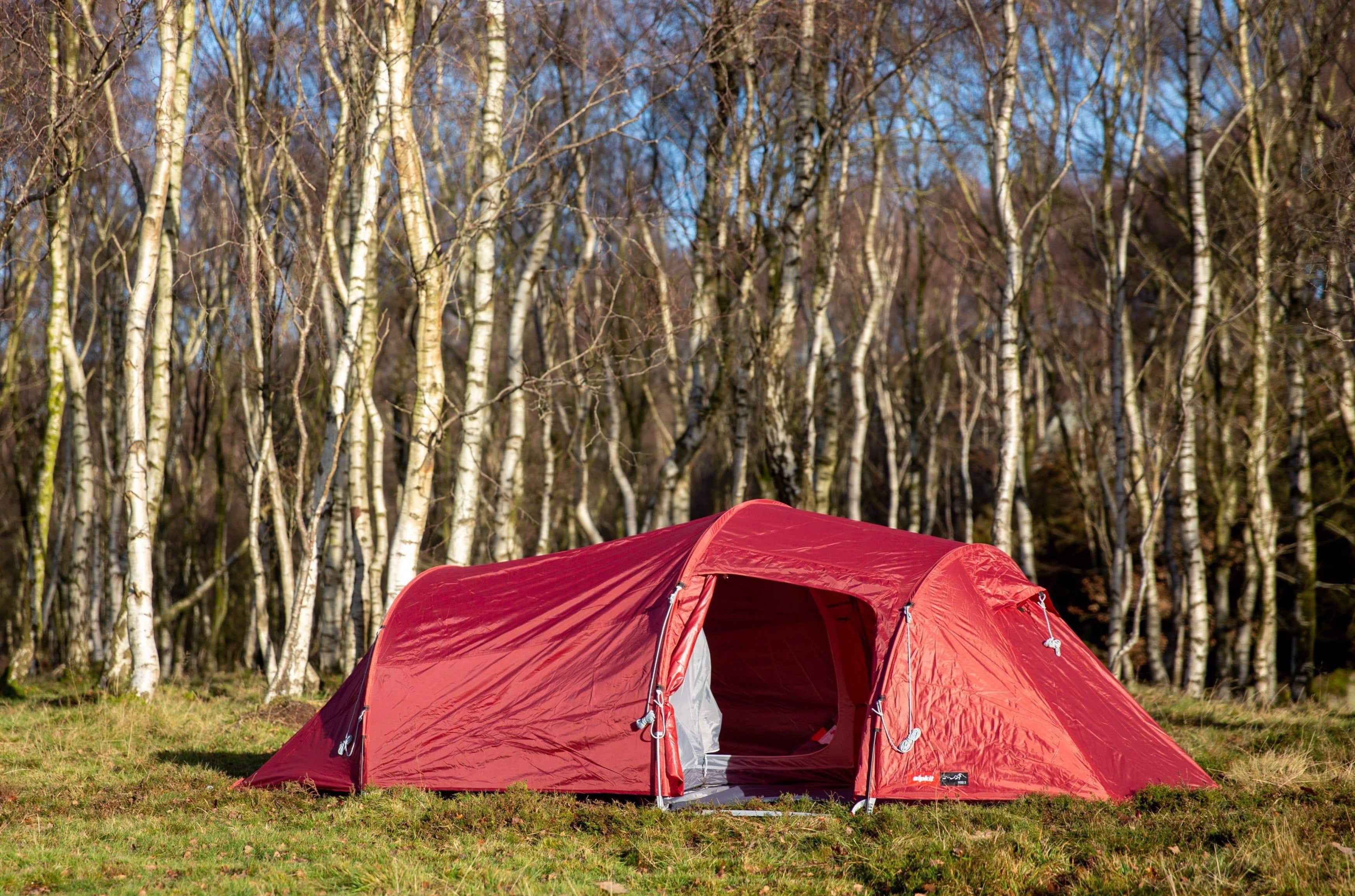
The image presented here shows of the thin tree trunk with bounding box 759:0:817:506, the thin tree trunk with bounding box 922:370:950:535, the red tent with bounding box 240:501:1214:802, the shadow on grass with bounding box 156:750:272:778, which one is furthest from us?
the thin tree trunk with bounding box 922:370:950:535

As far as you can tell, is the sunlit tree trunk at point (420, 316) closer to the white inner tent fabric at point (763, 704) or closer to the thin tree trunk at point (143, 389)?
the thin tree trunk at point (143, 389)

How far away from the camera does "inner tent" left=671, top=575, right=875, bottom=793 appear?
7.29m

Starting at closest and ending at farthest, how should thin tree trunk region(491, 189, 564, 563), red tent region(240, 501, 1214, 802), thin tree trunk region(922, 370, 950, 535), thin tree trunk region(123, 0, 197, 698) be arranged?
red tent region(240, 501, 1214, 802) < thin tree trunk region(123, 0, 197, 698) < thin tree trunk region(491, 189, 564, 563) < thin tree trunk region(922, 370, 950, 535)

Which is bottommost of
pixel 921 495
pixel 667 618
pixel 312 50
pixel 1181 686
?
pixel 1181 686

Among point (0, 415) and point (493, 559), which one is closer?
point (493, 559)

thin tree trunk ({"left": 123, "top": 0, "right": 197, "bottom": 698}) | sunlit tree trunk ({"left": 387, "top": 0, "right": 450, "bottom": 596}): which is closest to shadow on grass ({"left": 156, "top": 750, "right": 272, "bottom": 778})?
sunlit tree trunk ({"left": 387, "top": 0, "right": 450, "bottom": 596})

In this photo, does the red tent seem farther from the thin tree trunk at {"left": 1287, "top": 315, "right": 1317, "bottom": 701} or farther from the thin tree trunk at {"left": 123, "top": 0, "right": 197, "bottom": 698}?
the thin tree trunk at {"left": 1287, "top": 315, "right": 1317, "bottom": 701}

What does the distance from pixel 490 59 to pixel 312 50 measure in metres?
4.02

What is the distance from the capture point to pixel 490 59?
973cm

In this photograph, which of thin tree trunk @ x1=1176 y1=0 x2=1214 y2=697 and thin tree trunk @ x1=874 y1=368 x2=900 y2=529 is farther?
thin tree trunk @ x1=874 y1=368 x2=900 y2=529

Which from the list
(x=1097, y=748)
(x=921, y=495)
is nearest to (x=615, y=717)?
(x=1097, y=748)

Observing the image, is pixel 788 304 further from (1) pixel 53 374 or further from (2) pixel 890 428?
(1) pixel 53 374

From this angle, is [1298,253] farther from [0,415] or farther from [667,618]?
[0,415]

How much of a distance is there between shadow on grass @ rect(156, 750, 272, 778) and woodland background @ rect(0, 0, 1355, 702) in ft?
6.18
